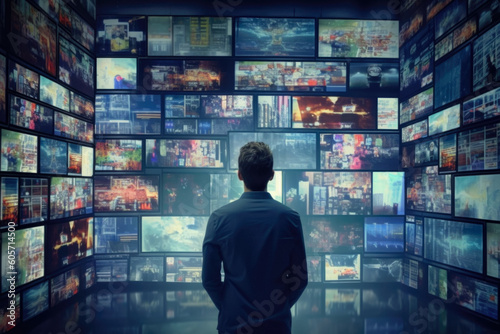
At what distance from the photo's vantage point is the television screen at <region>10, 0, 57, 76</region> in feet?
7.21

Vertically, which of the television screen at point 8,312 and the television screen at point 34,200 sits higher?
the television screen at point 34,200

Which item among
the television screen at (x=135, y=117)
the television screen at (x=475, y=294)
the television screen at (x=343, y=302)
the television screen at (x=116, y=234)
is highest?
the television screen at (x=135, y=117)

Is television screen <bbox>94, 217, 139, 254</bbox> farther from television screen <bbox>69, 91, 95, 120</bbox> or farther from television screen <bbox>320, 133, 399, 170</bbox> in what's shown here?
television screen <bbox>320, 133, 399, 170</bbox>

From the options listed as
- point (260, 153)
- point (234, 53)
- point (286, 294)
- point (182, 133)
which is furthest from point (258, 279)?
point (234, 53)

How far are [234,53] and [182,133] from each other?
107 centimetres

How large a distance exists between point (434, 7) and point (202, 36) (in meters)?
2.35

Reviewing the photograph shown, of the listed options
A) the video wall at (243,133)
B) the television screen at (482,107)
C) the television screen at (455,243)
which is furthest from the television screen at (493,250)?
the video wall at (243,133)

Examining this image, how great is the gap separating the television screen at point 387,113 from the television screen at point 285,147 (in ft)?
2.63

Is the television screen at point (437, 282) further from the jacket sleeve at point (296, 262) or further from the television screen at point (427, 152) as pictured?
the jacket sleeve at point (296, 262)

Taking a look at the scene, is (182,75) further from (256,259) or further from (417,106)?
(256,259)

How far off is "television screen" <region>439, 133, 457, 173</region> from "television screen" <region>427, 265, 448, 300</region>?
92 cm

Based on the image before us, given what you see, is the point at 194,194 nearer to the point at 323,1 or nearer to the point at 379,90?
the point at 379,90

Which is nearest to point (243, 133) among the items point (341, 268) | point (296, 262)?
point (341, 268)

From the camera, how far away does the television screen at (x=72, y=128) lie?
2756 mm
